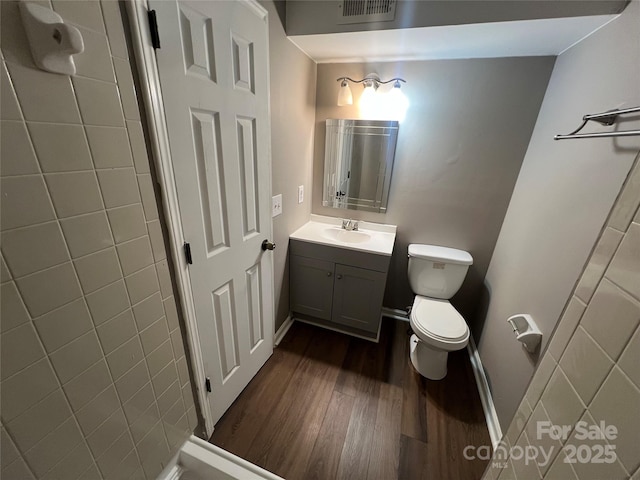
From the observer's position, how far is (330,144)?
2014 mm

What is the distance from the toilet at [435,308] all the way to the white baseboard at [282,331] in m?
0.99

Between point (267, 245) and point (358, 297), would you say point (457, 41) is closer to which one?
point (267, 245)

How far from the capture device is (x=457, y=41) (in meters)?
1.36

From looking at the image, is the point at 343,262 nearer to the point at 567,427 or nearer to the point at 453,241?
the point at 453,241

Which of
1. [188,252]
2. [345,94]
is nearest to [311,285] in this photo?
[188,252]

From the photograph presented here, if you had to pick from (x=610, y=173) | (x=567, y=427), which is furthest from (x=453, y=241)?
(x=567, y=427)

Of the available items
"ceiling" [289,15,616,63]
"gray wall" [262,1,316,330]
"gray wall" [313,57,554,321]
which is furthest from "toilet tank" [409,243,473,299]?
"ceiling" [289,15,616,63]

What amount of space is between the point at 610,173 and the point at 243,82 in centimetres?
149

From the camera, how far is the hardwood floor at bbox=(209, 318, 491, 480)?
4.05 feet

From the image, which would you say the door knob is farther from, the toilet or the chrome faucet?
the toilet

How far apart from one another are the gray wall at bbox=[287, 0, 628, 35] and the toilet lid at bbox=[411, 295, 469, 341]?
5.27 ft

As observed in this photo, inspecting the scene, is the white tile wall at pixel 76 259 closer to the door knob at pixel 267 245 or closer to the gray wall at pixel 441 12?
the door knob at pixel 267 245

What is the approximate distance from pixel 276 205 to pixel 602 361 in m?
1.48

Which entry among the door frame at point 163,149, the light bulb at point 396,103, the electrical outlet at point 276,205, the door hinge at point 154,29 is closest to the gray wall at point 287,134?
the electrical outlet at point 276,205
